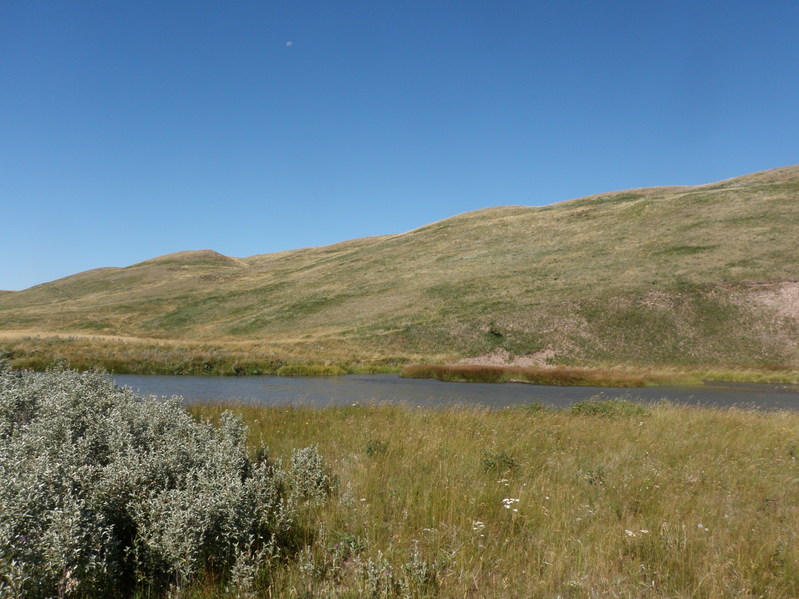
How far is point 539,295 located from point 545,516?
44.7 m

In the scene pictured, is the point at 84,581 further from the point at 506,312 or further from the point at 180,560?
the point at 506,312

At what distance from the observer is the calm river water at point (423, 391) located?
2225 centimetres

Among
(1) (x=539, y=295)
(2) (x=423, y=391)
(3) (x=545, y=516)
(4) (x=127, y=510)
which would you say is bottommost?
(2) (x=423, y=391)

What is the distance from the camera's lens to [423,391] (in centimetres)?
2572

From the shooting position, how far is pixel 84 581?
11.2ft

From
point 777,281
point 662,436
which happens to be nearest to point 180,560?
point 662,436

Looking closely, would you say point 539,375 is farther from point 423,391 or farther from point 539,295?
point 539,295

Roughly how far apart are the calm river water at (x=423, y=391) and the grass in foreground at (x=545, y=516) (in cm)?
1192

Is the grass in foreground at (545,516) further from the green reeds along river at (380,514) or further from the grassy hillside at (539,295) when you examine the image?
the grassy hillside at (539,295)

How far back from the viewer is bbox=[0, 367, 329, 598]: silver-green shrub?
10.5 feet

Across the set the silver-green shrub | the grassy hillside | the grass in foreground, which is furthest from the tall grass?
the silver-green shrub

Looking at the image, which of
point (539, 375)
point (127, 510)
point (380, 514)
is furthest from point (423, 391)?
point (127, 510)

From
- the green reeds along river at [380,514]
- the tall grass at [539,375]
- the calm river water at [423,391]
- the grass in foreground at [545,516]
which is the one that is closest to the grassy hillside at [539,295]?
the tall grass at [539,375]

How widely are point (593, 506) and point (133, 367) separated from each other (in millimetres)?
33941
